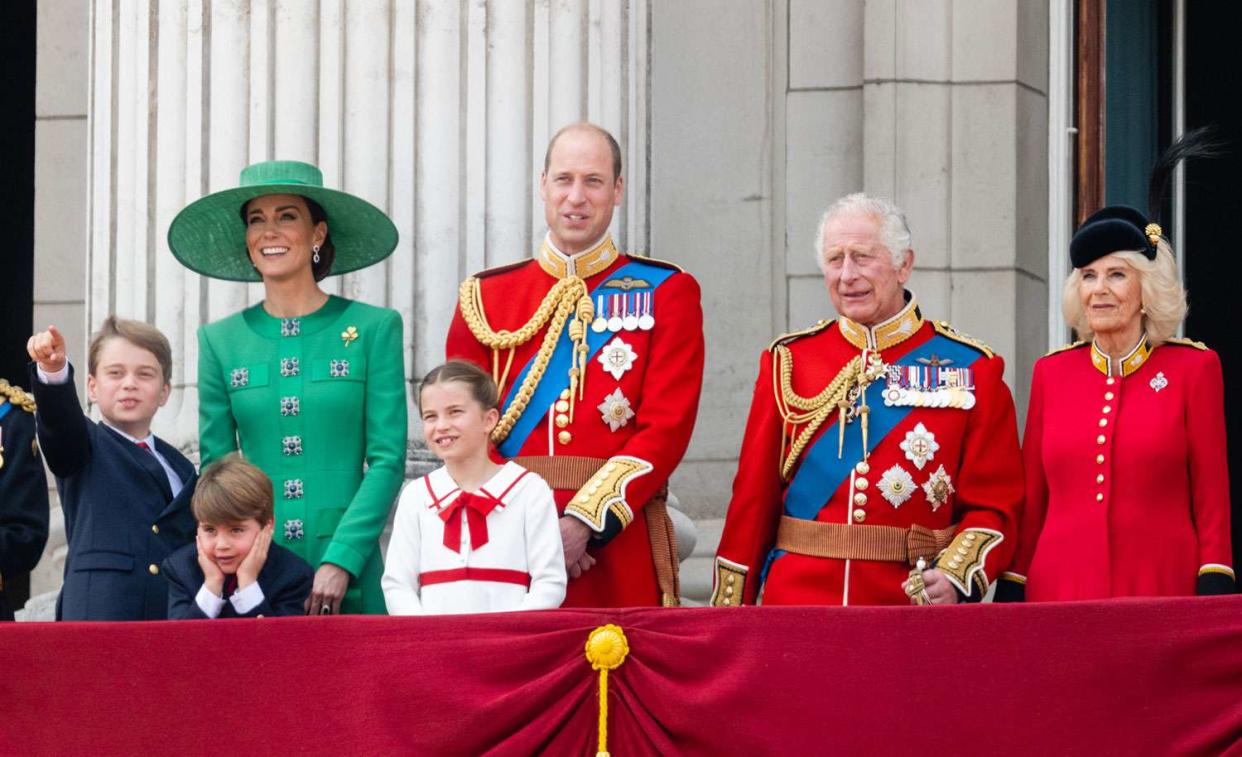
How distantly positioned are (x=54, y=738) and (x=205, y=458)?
1130mm

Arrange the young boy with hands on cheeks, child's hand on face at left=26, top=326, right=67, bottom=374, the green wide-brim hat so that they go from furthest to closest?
the green wide-brim hat → child's hand on face at left=26, top=326, right=67, bottom=374 → the young boy with hands on cheeks

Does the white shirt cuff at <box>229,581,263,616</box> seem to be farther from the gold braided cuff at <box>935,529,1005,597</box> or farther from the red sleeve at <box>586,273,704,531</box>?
the gold braided cuff at <box>935,529,1005,597</box>

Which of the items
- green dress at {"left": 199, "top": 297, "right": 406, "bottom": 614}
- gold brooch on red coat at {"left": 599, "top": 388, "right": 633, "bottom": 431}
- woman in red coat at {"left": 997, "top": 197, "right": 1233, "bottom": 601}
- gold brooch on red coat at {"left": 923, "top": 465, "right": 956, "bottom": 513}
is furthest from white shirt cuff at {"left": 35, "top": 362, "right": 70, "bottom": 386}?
woman in red coat at {"left": 997, "top": 197, "right": 1233, "bottom": 601}

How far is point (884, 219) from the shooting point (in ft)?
19.0

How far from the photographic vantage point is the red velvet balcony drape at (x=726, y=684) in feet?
15.9

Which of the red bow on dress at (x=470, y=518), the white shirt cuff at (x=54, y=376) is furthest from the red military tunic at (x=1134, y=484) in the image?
the white shirt cuff at (x=54, y=376)

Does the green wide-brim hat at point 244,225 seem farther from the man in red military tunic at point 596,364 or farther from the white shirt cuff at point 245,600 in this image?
the white shirt cuff at point 245,600

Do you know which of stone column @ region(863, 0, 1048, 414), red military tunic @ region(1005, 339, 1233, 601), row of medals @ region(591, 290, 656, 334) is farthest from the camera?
stone column @ region(863, 0, 1048, 414)

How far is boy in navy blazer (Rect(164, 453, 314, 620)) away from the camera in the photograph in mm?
5488

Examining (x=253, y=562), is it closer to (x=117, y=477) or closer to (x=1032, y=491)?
(x=117, y=477)

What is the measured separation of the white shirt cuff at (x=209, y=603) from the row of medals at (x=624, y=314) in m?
1.07

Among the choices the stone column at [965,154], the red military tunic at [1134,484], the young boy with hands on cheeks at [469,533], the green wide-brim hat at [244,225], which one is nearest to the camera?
the young boy with hands on cheeks at [469,533]

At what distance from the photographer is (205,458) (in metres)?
5.98

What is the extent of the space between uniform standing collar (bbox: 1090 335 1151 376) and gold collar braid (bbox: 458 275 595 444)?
3.88ft
